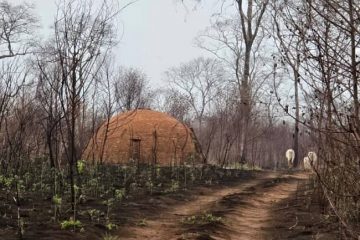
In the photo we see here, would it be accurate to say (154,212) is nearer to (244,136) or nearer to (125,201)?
(125,201)

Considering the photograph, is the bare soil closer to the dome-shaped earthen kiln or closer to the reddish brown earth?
the reddish brown earth

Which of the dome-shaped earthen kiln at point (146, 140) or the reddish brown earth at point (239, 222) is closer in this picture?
the reddish brown earth at point (239, 222)

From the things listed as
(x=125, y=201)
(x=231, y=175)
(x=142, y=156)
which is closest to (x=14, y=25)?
(x=142, y=156)

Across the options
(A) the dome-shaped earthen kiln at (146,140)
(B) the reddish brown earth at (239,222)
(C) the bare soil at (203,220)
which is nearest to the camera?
(C) the bare soil at (203,220)

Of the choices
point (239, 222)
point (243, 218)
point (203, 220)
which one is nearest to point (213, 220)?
point (203, 220)

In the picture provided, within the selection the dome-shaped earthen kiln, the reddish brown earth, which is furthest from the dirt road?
the dome-shaped earthen kiln

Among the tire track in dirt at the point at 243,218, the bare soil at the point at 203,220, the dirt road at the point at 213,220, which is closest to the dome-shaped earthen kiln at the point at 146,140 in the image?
the tire track in dirt at the point at 243,218

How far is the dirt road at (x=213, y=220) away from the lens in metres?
7.13

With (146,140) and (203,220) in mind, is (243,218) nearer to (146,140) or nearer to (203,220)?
(203,220)

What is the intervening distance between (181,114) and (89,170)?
1698 cm

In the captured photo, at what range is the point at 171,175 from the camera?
1522 cm

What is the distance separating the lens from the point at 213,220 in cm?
792

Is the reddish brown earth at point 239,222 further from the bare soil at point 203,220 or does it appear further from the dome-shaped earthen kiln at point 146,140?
the dome-shaped earthen kiln at point 146,140

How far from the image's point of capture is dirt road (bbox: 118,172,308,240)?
23.4 ft
